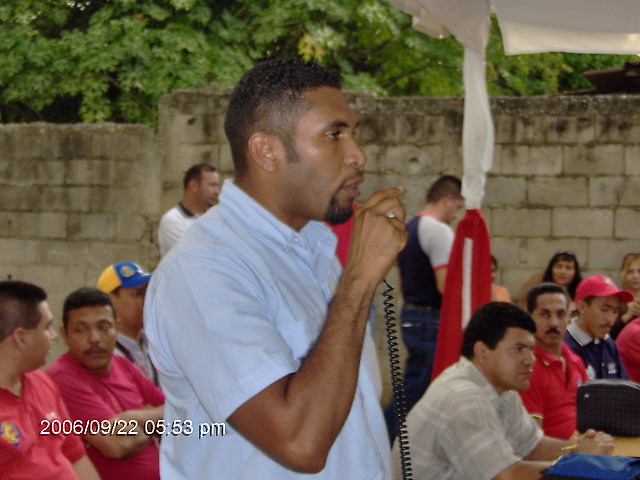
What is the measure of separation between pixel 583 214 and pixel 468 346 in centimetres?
329

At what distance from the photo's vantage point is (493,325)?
3684 millimetres

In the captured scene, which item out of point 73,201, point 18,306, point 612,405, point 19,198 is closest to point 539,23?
point 612,405

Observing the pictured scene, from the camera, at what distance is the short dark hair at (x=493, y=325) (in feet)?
12.0

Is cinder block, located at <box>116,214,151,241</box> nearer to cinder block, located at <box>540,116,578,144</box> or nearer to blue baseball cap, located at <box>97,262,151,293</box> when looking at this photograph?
blue baseball cap, located at <box>97,262,151,293</box>

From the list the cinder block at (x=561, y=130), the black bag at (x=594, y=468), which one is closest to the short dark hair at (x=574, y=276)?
the cinder block at (x=561, y=130)

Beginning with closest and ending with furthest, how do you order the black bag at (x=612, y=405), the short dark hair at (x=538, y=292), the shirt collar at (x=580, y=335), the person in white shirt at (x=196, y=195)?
the black bag at (x=612, y=405) → the short dark hair at (x=538, y=292) → the shirt collar at (x=580, y=335) → the person in white shirt at (x=196, y=195)

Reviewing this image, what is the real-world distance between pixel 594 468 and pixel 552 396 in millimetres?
2426

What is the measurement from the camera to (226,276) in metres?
1.64

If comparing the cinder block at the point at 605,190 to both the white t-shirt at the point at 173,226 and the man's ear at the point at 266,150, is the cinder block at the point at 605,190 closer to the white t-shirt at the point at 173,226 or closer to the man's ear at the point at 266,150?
the white t-shirt at the point at 173,226

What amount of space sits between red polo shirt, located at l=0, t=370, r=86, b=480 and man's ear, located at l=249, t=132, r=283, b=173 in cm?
177

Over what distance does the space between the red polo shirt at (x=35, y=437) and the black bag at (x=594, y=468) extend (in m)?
1.87

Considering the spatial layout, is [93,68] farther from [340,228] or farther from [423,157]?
[340,228]

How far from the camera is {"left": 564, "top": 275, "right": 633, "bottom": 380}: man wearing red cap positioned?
16.7ft

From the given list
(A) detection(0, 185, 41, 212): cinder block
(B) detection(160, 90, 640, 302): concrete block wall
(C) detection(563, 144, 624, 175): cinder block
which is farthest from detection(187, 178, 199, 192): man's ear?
(C) detection(563, 144, 624, 175): cinder block
